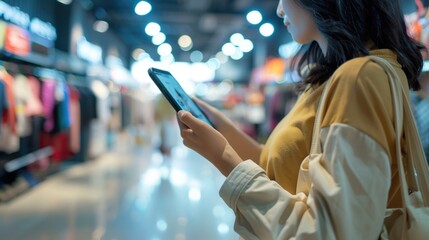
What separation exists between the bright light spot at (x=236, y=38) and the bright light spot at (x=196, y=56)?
6.50 m

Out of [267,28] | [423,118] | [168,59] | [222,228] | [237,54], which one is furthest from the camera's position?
[168,59]

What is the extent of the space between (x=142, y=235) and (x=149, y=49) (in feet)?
42.5

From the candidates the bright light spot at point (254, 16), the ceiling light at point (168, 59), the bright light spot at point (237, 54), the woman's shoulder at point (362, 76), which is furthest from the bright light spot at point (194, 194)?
the ceiling light at point (168, 59)

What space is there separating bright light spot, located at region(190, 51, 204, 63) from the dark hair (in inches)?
705

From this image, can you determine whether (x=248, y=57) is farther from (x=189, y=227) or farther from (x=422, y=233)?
(x=422, y=233)

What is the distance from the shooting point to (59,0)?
6.52 meters

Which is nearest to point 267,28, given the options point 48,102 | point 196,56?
point 48,102

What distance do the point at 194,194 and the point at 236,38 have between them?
8.03 metres

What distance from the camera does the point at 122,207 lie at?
3941 millimetres

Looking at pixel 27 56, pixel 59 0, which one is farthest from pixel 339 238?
pixel 59 0

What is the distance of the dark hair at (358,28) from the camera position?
3.10 feet

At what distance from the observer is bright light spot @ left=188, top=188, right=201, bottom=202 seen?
14.3 ft

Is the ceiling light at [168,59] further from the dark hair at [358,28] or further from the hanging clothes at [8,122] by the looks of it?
the dark hair at [358,28]

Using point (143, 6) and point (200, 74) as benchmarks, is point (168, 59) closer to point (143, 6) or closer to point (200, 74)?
point (200, 74)
